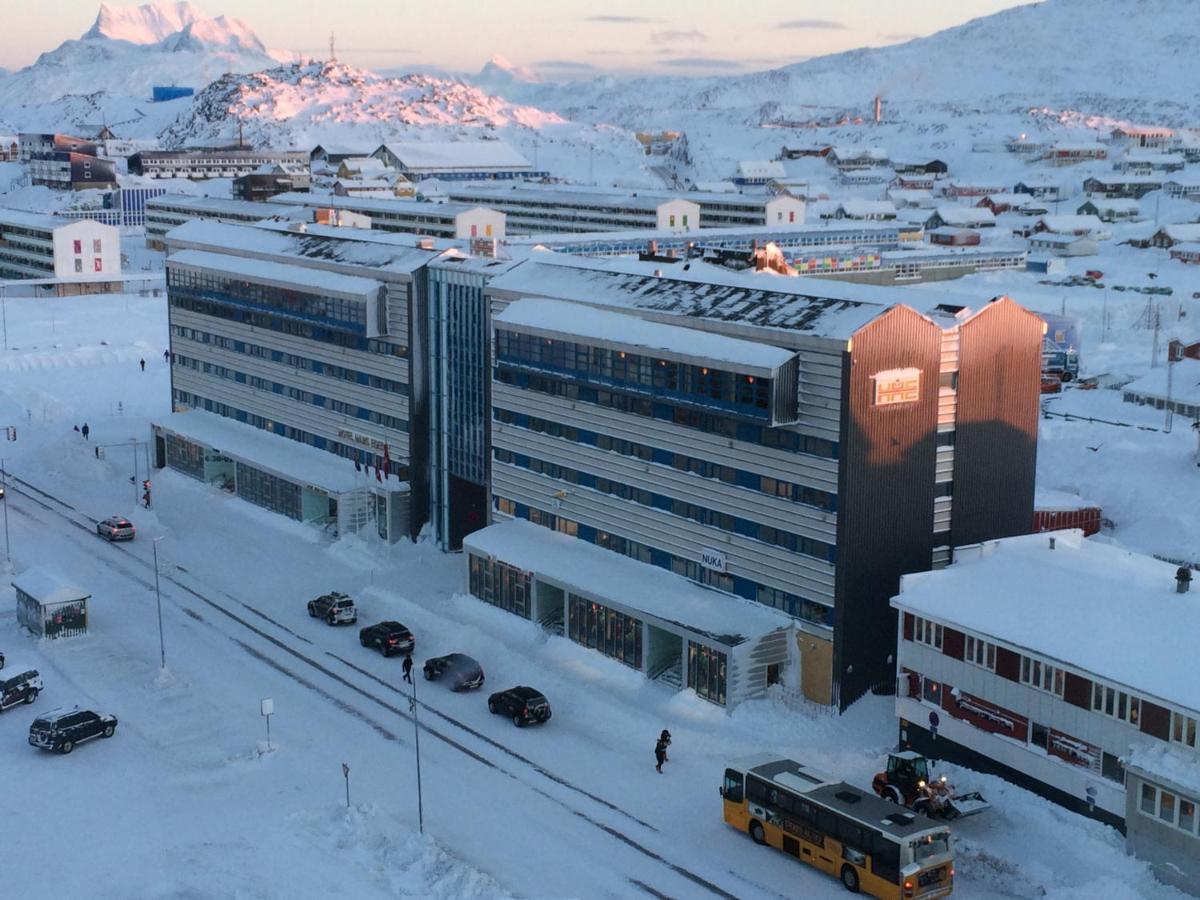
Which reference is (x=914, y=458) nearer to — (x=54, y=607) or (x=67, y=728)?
(x=67, y=728)

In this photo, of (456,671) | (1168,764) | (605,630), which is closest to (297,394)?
(456,671)

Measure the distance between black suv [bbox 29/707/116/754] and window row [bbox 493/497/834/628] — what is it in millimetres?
20422

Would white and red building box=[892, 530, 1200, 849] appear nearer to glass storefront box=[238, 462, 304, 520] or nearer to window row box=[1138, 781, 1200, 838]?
window row box=[1138, 781, 1200, 838]

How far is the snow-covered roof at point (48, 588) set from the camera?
202ft

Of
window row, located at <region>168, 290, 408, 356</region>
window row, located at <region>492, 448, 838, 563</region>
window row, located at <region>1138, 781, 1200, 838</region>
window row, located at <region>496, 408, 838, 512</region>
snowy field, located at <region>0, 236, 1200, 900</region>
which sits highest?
window row, located at <region>168, 290, 408, 356</region>

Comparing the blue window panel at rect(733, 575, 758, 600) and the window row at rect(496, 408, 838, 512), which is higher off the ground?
the window row at rect(496, 408, 838, 512)

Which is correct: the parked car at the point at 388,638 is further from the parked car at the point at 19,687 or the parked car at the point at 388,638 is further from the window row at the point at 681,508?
the parked car at the point at 19,687

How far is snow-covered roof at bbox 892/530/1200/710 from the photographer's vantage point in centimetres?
4234

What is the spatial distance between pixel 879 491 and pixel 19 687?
31.5 m

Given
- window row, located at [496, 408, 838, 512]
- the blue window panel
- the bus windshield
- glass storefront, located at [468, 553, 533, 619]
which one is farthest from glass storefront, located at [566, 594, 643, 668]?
the bus windshield

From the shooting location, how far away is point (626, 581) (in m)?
58.9

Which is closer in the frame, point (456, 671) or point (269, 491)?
point (456, 671)

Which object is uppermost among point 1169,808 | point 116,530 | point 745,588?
point 745,588

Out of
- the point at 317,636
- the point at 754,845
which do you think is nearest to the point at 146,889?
the point at 754,845
